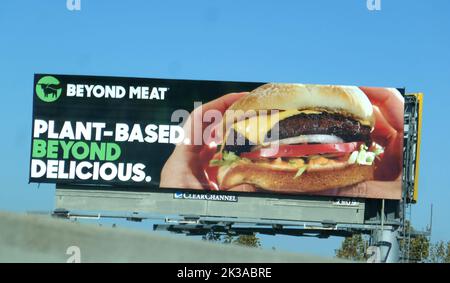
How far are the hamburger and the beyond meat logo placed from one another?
613 centimetres

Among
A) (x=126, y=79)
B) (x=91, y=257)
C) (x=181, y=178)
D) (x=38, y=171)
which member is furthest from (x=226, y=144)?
(x=91, y=257)

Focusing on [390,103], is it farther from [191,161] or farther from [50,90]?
[50,90]

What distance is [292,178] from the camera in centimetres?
2798

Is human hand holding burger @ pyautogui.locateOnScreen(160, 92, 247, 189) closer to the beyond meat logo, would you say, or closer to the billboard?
the billboard

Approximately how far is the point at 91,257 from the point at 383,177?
18.7m

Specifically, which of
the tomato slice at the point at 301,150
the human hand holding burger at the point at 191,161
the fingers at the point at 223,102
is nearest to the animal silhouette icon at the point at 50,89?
the human hand holding burger at the point at 191,161

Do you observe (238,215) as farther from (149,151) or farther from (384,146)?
(384,146)

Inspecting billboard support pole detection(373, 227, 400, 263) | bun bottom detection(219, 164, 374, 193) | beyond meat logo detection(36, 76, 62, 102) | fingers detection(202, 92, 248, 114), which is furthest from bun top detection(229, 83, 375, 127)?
beyond meat logo detection(36, 76, 62, 102)

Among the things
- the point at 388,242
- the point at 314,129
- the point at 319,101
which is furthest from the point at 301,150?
the point at 388,242

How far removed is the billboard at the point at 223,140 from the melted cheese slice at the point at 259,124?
0.12ft

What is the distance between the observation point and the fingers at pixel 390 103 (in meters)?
27.8

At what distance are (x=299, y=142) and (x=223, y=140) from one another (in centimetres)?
270

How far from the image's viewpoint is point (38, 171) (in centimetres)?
2798

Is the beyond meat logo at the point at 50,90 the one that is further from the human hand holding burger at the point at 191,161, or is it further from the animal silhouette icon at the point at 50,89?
the human hand holding burger at the point at 191,161
